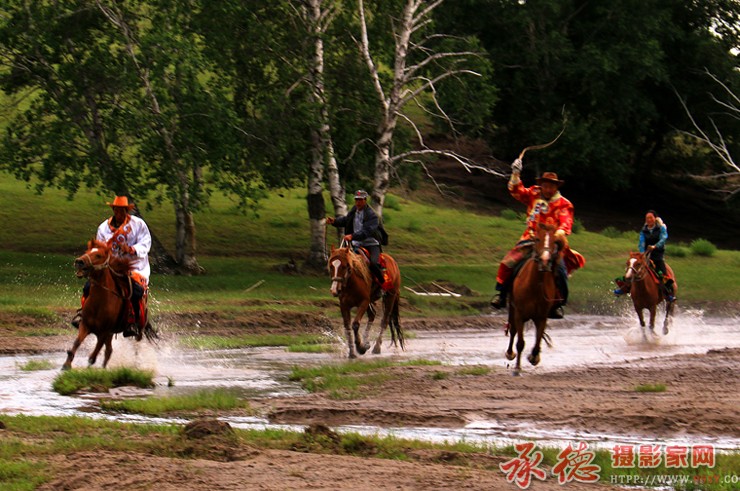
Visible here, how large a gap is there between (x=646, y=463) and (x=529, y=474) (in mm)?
957

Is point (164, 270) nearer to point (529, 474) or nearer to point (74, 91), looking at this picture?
point (74, 91)

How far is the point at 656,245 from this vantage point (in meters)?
23.1

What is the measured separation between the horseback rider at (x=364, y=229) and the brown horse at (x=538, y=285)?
4256 mm

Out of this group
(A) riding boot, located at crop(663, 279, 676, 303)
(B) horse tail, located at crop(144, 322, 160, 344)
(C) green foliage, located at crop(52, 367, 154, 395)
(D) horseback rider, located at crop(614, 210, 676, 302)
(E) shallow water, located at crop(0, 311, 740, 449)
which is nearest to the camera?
(E) shallow water, located at crop(0, 311, 740, 449)

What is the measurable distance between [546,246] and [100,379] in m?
5.81

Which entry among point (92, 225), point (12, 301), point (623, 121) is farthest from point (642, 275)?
point (623, 121)

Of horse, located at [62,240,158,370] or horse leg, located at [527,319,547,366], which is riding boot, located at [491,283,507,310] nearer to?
horse leg, located at [527,319,547,366]

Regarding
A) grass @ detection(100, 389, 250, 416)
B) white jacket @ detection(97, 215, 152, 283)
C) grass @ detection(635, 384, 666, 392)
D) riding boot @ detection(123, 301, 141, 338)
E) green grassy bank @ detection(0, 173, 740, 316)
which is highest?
white jacket @ detection(97, 215, 152, 283)

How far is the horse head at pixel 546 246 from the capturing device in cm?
1522

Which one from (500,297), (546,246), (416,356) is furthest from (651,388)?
(416,356)

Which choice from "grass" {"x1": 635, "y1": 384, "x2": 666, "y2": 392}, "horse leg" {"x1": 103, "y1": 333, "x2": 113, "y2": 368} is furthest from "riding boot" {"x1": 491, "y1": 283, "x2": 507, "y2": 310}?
"horse leg" {"x1": 103, "y1": 333, "x2": 113, "y2": 368}

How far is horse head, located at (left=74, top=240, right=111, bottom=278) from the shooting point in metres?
14.5

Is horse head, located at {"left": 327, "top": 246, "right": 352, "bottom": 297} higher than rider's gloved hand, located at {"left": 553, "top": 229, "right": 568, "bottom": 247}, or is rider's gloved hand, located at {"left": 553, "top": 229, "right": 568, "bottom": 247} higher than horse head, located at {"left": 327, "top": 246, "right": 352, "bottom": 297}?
rider's gloved hand, located at {"left": 553, "top": 229, "right": 568, "bottom": 247}

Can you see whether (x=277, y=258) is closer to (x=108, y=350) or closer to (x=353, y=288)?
(x=353, y=288)
